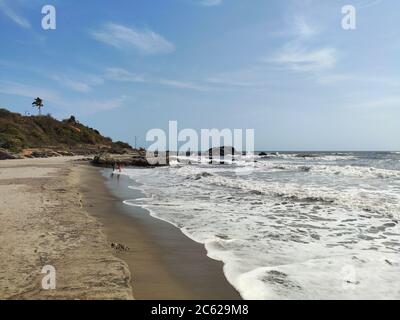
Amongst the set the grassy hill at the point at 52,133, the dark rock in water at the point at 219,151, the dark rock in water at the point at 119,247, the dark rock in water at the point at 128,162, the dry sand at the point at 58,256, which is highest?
the grassy hill at the point at 52,133

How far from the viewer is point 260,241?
27.6 feet

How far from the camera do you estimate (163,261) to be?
269 inches

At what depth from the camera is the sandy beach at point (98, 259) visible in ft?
16.5

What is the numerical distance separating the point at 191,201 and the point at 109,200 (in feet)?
11.3

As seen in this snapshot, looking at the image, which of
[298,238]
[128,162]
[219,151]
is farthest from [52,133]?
[298,238]

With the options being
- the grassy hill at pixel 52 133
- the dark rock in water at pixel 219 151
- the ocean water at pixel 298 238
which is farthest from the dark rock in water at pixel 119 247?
the dark rock in water at pixel 219 151

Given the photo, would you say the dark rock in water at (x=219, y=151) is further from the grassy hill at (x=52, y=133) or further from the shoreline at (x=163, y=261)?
the shoreline at (x=163, y=261)

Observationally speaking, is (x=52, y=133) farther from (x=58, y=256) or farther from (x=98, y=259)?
(x=98, y=259)

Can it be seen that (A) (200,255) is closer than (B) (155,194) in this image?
Yes

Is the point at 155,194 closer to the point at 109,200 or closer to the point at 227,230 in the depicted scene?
the point at 109,200

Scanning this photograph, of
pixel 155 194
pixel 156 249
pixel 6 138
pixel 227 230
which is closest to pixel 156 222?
pixel 227 230

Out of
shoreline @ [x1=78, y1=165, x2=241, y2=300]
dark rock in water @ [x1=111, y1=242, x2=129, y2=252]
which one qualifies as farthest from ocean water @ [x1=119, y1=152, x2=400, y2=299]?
dark rock in water @ [x1=111, y1=242, x2=129, y2=252]

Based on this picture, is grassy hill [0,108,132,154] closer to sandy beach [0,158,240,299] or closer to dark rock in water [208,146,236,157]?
dark rock in water [208,146,236,157]

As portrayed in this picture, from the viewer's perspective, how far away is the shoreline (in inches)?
208
